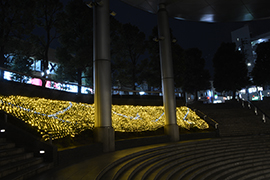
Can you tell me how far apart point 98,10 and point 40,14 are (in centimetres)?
867

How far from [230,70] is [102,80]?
84.0 feet

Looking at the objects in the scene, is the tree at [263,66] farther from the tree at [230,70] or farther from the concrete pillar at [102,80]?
the concrete pillar at [102,80]

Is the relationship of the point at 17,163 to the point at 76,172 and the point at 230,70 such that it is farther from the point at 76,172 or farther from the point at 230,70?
the point at 230,70

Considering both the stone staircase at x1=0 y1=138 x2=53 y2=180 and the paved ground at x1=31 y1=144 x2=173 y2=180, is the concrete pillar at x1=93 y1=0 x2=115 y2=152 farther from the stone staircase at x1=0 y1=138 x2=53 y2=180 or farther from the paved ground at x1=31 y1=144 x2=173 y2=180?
the stone staircase at x1=0 y1=138 x2=53 y2=180

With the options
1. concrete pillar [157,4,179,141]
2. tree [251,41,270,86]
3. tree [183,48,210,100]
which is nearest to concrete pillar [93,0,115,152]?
concrete pillar [157,4,179,141]

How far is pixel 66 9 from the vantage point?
15.7 m

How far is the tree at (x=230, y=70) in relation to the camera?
28.9m

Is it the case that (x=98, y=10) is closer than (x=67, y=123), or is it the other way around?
(x=67, y=123)

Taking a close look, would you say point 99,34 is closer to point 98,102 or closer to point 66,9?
point 98,102

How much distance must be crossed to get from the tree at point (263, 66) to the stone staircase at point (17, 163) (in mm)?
30408

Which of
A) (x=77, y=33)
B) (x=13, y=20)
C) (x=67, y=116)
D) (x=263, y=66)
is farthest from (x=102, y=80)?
(x=263, y=66)

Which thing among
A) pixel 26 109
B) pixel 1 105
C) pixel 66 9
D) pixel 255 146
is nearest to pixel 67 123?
pixel 26 109

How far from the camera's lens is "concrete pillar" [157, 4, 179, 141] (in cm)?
1209

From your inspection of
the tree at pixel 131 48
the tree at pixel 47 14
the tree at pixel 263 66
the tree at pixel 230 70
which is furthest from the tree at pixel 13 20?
the tree at pixel 263 66
